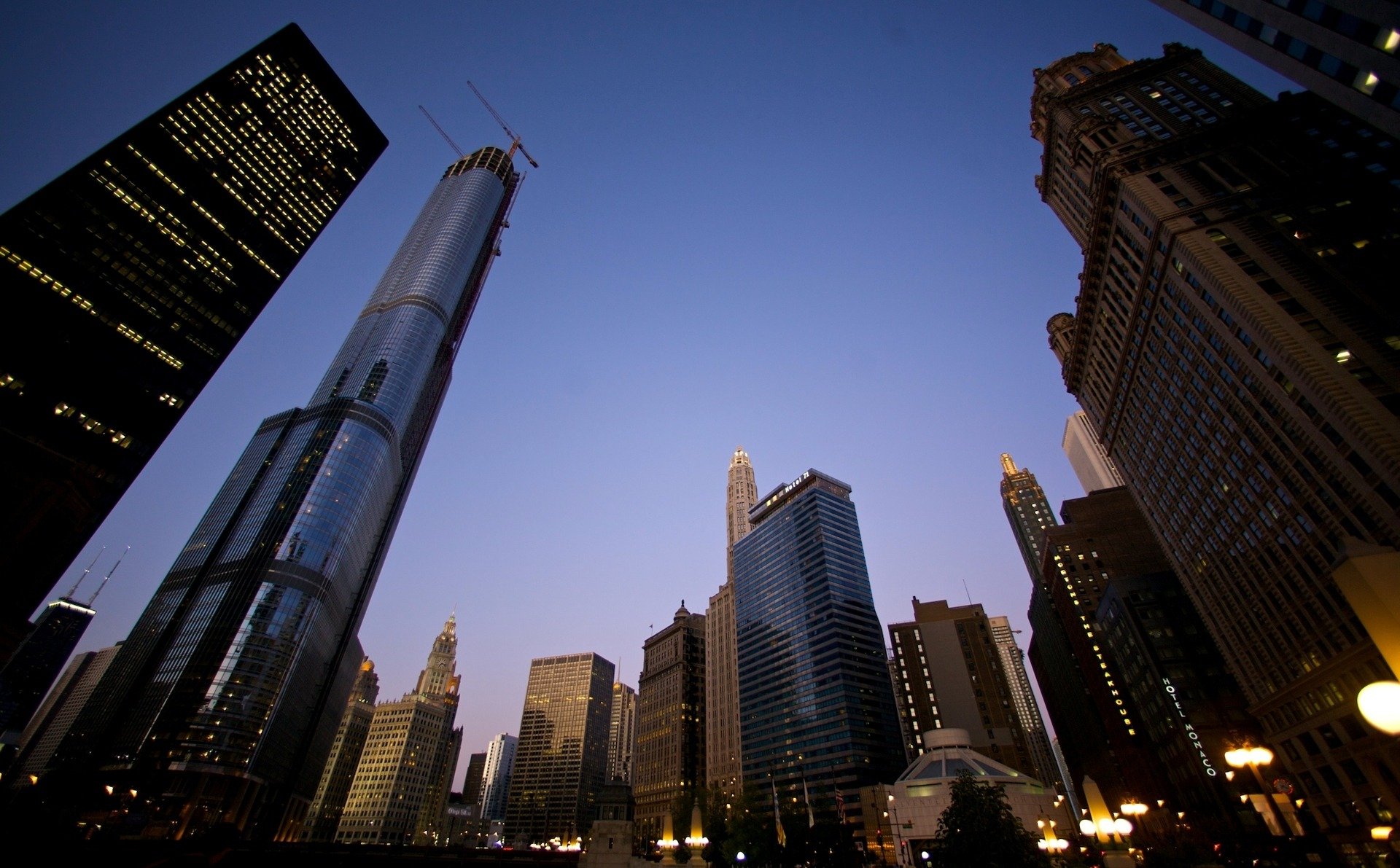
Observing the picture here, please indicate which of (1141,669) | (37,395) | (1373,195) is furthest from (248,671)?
(1373,195)

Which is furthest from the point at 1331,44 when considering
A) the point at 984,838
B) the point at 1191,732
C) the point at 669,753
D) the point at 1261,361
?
the point at 669,753

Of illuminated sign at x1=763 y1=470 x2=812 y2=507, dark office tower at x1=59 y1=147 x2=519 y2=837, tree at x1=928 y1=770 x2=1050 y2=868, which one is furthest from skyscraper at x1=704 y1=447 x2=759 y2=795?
tree at x1=928 y1=770 x2=1050 y2=868

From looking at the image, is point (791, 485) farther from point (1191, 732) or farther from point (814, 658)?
point (1191, 732)

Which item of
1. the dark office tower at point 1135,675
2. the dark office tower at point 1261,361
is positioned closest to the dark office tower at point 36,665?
the dark office tower at point 1261,361

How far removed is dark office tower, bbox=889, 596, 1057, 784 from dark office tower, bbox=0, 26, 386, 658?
175408 mm

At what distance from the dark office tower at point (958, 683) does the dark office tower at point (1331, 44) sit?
157m

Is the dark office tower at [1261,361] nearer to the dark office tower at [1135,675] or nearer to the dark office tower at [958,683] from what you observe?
the dark office tower at [1135,675]

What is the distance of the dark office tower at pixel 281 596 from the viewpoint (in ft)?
342

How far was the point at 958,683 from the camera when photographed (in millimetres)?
171000

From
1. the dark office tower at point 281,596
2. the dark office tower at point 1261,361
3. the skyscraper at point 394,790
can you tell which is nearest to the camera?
the dark office tower at point 1261,361

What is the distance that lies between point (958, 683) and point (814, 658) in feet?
154

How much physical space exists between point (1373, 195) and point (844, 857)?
82.6m

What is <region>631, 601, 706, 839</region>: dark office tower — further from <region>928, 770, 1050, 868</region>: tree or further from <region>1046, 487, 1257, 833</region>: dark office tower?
<region>928, 770, 1050, 868</region>: tree

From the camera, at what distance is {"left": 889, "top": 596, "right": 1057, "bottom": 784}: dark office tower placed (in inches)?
6378
